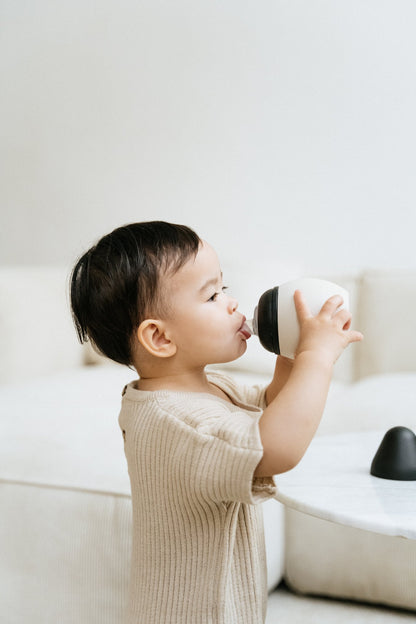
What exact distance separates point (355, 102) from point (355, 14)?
33 centimetres

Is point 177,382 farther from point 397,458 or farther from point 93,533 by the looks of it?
point 93,533

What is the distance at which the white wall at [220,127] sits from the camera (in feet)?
8.34

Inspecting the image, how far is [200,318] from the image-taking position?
87cm

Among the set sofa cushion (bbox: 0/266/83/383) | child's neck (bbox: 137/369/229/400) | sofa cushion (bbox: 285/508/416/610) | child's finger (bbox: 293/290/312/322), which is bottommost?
sofa cushion (bbox: 285/508/416/610)

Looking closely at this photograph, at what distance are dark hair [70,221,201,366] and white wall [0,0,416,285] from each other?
4.89 ft

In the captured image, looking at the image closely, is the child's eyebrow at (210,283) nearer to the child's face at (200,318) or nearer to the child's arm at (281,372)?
the child's face at (200,318)

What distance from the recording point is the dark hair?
0.86 metres

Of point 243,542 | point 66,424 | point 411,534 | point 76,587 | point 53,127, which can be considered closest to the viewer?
point 411,534

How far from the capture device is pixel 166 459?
0.78 meters

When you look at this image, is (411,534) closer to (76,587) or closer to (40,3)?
(76,587)

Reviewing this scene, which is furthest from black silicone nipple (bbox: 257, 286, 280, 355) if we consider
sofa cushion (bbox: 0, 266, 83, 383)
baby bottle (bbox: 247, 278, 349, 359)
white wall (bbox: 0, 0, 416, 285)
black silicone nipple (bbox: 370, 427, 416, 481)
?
white wall (bbox: 0, 0, 416, 285)

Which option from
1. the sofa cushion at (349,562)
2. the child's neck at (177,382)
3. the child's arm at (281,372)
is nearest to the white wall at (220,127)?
the sofa cushion at (349,562)

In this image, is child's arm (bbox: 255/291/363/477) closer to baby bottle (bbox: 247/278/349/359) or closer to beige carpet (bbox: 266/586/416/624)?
baby bottle (bbox: 247/278/349/359)

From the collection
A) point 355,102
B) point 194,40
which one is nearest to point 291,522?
point 355,102
